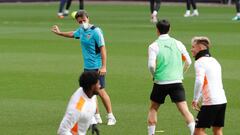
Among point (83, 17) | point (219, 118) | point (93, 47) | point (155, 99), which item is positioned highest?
point (83, 17)

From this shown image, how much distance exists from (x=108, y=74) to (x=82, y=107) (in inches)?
444

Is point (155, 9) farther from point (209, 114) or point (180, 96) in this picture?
point (209, 114)

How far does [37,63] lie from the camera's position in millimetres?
22359

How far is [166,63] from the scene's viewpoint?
12172mm

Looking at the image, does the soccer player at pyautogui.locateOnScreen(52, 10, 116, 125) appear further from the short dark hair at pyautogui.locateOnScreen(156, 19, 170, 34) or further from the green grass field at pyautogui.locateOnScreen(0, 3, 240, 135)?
the short dark hair at pyautogui.locateOnScreen(156, 19, 170, 34)

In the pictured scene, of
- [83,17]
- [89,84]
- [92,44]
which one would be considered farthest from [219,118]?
[83,17]

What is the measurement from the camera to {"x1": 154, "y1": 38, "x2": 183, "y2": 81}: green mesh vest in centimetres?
1216

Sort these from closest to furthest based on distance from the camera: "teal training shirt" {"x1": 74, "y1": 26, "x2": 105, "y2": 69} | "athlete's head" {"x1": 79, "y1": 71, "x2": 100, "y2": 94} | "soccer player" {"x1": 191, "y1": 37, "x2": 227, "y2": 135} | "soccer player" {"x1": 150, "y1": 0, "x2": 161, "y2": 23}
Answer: "athlete's head" {"x1": 79, "y1": 71, "x2": 100, "y2": 94} < "soccer player" {"x1": 191, "y1": 37, "x2": 227, "y2": 135} < "teal training shirt" {"x1": 74, "y1": 26, "x2": 105, "y2": 69} < "soccer player" {"x1": 150, "y1": 0, "x2": 161, "y2": 23}

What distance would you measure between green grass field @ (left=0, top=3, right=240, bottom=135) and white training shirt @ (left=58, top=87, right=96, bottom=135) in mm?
4092

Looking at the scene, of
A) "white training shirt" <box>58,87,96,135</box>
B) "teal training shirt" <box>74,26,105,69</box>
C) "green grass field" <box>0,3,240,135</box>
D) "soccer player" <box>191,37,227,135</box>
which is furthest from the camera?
"green grass field" <box>0,3,240,135</box>

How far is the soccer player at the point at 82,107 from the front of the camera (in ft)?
29.3

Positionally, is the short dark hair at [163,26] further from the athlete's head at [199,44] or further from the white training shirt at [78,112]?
the white training shirt at [78,112]

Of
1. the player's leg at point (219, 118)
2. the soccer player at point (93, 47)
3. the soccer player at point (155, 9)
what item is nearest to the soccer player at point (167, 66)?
the player's leg at point (219, 118)

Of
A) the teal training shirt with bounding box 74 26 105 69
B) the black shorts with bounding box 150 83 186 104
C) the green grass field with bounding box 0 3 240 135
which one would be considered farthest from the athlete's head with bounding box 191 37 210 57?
the teal training shirt with bounding box 74 26 105 69
